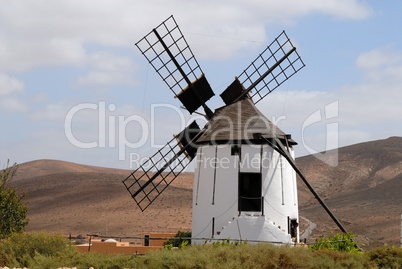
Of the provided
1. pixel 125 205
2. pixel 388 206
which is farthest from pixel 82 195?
pixel 388 206

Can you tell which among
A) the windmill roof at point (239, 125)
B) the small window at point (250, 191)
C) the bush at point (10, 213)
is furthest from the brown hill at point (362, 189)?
the bush at point (10, 213)

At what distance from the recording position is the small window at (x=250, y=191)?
24609mm

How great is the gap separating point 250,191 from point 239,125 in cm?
322

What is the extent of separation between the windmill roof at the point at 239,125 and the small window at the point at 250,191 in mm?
1619

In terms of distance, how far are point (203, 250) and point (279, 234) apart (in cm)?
Result: 554

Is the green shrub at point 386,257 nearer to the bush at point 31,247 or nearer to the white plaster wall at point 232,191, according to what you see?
the white plaster wall at point 232,191

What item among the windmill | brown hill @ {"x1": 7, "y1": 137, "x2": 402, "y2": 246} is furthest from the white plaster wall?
brown hill @ {"x1": 7, "y1": 137, "x2": 402, "y2": 246}

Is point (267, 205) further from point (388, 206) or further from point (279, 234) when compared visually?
point (388, 206)

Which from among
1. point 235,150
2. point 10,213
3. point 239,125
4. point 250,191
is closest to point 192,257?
point 235,150

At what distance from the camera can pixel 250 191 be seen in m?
26.8

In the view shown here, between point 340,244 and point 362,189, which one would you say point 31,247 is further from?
point 362,189

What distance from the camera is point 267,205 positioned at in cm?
2391

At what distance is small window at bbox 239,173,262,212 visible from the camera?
24.6 metres

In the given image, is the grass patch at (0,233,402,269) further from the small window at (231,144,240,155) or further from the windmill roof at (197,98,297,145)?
the windmill roof at (197,98,297,145)
